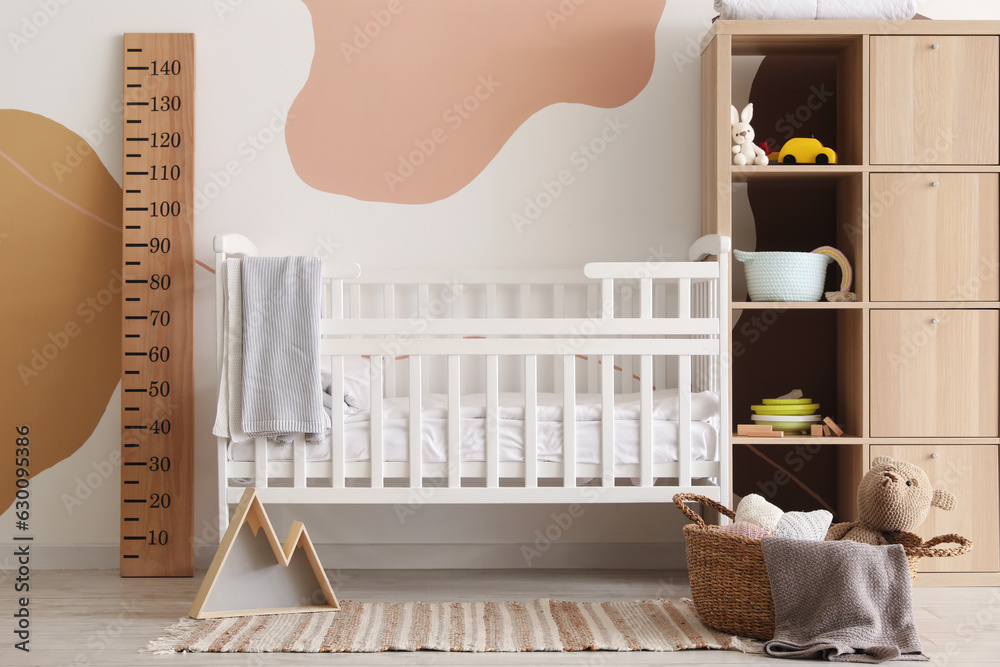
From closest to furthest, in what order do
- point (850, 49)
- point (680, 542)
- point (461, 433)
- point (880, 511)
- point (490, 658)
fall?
1. point (490, 658)
2. point (880, 511)
3. point (461, 433)
4. point (850, 49)
5. point (680, 542)

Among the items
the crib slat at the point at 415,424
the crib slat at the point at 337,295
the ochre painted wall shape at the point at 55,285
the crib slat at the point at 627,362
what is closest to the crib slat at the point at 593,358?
the crib slat at the point at 627,362

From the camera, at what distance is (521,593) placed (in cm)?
203

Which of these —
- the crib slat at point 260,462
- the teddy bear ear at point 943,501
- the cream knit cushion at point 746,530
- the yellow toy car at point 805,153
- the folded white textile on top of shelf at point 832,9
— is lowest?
the cream knit cushion at point 746,530

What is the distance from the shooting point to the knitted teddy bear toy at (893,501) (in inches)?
66.9

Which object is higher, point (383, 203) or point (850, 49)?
point (850, 49)

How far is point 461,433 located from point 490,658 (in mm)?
566

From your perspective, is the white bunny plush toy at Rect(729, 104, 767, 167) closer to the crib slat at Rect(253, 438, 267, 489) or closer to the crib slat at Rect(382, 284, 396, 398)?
the crib slat at Rect(382, 284, 396, 398)

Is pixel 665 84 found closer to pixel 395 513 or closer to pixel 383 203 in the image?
pixel 383 203

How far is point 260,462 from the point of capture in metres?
1.91

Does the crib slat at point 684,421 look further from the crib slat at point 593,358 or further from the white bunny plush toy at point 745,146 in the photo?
the white bunny plush toy at point 745,146

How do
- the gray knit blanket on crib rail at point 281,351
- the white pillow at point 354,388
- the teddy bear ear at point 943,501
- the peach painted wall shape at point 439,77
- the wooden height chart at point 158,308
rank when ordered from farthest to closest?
the peach painted wall shape at point 439,77, the wooden height chart at point 158,308, the white pillow at point 354,388, the gray knit blanket on crib rail at point 281,351, the teddy bear ear at point 943,501

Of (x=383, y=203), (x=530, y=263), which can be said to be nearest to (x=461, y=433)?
(x=530, y=263)

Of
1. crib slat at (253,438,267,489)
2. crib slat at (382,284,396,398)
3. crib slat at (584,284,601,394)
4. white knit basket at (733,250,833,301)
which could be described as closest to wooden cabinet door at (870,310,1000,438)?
white knit basket at (733,250,833,301)

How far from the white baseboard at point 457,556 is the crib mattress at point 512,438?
511mm
